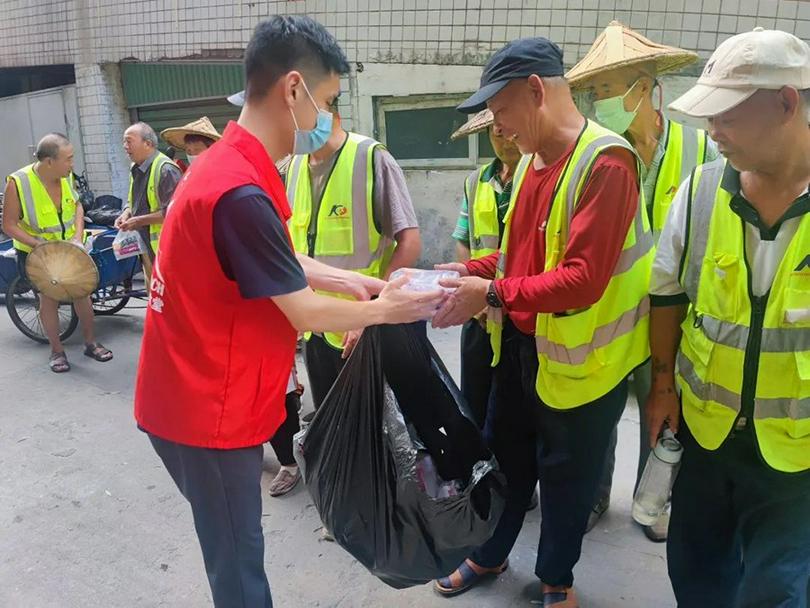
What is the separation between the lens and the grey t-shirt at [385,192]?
2.38m

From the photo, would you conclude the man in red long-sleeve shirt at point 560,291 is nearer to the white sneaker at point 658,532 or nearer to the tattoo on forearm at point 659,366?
the tattoo on forearm at point 659,366

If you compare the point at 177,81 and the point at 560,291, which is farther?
the point at 177,81

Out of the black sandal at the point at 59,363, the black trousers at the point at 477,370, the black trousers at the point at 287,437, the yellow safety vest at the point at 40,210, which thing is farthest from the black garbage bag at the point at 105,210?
the black trousers at the point at 477,370

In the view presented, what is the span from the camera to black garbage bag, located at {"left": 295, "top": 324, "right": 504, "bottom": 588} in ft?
5.51

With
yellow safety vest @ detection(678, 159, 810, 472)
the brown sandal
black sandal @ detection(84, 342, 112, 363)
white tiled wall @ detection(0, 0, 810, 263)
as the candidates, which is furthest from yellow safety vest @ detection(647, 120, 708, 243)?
black sandal @ detection(84, 342, 112, 363)

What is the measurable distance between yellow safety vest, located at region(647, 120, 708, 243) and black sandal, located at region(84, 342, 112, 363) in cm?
401

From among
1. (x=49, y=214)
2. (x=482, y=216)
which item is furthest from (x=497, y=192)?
(x=49, y=214)

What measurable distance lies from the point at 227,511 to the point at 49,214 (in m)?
3.83

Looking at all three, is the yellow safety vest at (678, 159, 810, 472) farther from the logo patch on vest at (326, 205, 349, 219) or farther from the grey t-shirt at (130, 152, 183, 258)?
the grey t-shirt at (130, 152, 183, 258)

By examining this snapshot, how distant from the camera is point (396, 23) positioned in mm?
5074

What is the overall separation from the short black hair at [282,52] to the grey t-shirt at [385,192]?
88cm

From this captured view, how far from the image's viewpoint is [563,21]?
452 cm

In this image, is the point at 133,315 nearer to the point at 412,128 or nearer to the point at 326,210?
the point at 412,128

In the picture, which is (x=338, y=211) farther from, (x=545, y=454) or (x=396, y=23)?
(x=396, y=23)
